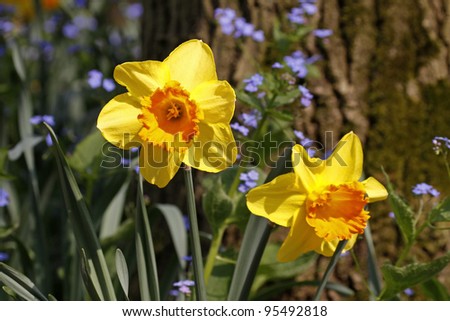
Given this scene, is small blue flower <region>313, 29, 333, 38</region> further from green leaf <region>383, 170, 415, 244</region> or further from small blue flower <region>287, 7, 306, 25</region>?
green leaf <region>383, 170, 415, 244</region>

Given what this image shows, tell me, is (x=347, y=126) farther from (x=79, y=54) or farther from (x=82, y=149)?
(x=79, y=54)

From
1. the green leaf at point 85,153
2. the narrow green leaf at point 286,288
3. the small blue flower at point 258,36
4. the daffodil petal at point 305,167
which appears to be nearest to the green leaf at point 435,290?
the narrow green leaf at point 286,288

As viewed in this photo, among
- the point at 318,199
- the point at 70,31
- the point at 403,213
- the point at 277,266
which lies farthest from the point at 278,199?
the point at 70,31

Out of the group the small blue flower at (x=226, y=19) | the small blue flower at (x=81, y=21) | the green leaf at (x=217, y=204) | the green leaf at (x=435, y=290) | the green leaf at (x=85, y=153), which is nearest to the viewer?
the green leaf at (x=217, y=204)

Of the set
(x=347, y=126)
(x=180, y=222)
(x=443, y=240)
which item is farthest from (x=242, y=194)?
(x=443, y=240)

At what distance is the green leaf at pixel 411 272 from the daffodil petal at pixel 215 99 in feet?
1.43

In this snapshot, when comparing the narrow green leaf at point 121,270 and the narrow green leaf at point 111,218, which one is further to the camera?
the narrow green leaf at point 111,218

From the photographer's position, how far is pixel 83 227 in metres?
1.32

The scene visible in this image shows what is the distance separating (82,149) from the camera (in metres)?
1.73

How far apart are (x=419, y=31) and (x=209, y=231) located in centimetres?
82

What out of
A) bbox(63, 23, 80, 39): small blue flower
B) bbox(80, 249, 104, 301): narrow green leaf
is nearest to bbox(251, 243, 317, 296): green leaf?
bbox(80, 249, 104, 301): narrow green leaf

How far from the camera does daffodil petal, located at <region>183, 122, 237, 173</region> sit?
1216mm

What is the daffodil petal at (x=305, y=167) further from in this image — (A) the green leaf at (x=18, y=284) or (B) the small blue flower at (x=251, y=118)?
(A) the green leaf at (x=18, y=284)

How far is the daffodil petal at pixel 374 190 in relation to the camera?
4.11ft
